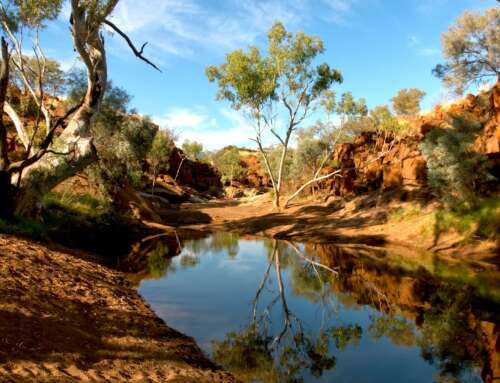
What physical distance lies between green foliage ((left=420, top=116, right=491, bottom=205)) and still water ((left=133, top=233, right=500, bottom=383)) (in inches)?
208

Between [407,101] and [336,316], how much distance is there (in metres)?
85.0

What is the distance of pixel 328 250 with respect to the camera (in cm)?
2159

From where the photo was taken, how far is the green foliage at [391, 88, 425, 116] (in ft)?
275

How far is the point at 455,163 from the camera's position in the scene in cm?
2025

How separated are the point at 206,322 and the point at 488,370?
5.37 m

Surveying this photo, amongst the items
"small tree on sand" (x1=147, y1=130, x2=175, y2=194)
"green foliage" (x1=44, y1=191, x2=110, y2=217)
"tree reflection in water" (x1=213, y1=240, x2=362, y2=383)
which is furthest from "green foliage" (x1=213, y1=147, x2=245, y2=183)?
"tree reflection in water" (x1=213, y1=240, x2=362, y2=383)

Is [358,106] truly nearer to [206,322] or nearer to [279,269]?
[279,269]

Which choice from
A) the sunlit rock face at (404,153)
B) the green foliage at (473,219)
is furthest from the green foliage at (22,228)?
the sunlit rock face at (404,153)

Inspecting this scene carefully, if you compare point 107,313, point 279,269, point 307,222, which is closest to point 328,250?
point 279,269

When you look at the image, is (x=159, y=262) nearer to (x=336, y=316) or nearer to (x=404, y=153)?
(x=336, y=316)

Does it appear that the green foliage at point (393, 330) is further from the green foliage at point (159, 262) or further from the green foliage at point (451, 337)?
the green foliage at point (159, 262)

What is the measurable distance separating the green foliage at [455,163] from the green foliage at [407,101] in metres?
66.6

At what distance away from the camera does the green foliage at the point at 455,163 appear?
1986 cm

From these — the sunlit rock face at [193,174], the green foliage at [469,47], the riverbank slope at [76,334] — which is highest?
the green foliage at [469,47]
